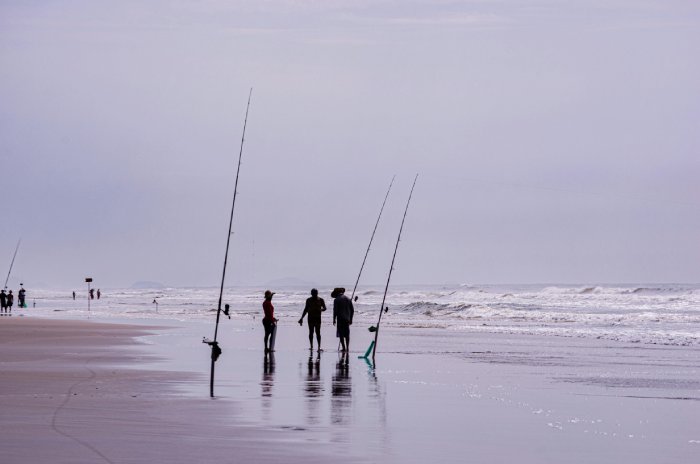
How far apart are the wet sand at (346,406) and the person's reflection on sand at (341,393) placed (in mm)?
27

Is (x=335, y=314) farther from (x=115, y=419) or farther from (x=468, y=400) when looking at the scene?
(x=115, y=419)

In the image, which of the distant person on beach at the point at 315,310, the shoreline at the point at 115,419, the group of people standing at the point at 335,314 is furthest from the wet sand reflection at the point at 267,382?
the distant person on beach at the point at 315,310

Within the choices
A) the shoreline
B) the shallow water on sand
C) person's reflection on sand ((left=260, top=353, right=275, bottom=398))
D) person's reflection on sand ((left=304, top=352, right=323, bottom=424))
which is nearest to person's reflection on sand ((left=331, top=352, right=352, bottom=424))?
Answer: the shallow water on sand

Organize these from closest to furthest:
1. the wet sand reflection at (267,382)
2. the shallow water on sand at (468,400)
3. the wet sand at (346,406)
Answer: the wet sand at (346,406) < the shallow water on sand at (468,400) < the wet sand reflection at (267,382)

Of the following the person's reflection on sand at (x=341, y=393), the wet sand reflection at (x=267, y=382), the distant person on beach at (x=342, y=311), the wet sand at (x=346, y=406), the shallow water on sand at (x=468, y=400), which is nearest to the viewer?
the wet sand at (x=346, y=406)

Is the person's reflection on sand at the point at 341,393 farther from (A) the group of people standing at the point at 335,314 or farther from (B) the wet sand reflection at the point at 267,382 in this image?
(A) the group of people standing at the point at 335,314

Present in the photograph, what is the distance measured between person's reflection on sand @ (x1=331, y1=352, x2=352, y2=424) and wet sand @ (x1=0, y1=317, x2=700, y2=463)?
3cm

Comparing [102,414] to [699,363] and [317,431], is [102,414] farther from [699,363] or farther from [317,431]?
[699,363]

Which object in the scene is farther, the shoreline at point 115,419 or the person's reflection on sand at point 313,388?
the person's reflection on sand at point 313,388

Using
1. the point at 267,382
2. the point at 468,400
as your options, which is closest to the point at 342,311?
the point at 267,382

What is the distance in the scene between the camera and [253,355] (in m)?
22.0

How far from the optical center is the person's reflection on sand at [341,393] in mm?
11558

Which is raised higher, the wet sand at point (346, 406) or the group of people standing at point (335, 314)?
the group of people standing at point (335, 314)

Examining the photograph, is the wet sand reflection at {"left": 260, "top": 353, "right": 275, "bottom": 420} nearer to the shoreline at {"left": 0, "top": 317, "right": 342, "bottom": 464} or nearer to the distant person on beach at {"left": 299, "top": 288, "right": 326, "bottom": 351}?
the shoreline at {"left": 0, "top": 317, "right": 342, "bottom": 464}
